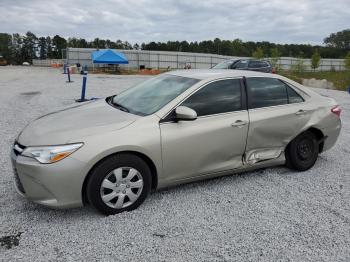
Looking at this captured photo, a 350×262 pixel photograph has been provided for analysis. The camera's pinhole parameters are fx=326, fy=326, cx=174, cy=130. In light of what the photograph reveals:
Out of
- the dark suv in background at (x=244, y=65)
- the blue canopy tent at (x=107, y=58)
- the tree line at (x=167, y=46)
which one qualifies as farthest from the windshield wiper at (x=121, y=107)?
the tree line at (x=167, y=46)

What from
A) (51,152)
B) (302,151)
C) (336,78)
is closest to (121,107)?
(51,152)

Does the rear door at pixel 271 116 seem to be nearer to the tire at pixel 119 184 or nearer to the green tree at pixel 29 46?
the tire at pixel 119 184

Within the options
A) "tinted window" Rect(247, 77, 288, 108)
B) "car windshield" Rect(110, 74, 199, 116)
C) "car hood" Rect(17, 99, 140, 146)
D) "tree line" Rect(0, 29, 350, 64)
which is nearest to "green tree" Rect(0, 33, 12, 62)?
"tree line" Rect(0, 29, 350, 64)

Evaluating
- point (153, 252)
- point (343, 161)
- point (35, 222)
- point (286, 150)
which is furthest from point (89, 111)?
point (343, 161)

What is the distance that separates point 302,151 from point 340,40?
446 feet

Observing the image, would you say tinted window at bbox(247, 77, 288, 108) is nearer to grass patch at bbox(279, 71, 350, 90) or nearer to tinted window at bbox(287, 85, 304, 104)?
tinted window at bbox(287, 85, 304, 104)

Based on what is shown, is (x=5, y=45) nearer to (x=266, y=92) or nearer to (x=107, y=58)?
(x=107, y=58)

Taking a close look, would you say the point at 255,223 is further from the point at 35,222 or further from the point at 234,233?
the point at 35,222

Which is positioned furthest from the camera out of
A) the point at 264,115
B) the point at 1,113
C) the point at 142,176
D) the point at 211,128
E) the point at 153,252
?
the point at 1,113

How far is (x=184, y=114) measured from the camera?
3.57 metres

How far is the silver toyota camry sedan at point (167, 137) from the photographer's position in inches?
124

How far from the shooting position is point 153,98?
4074 millimetres

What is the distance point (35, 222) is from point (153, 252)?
1.29 meters

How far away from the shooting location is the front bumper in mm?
3059
